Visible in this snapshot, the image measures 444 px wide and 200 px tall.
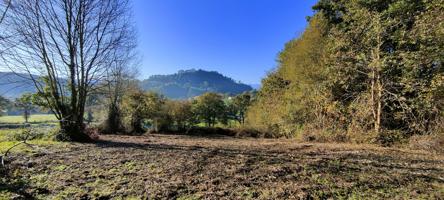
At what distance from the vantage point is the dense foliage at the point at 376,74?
265 inches

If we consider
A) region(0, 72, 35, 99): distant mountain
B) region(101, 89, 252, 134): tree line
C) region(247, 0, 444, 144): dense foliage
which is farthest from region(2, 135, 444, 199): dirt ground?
region(101, 89, 252, 134): tree line

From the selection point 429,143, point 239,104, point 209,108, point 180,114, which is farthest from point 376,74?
point 239,104

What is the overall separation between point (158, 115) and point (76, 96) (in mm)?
10027

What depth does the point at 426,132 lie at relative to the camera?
A: 6.58 m

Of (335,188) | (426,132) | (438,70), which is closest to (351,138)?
(426,132)

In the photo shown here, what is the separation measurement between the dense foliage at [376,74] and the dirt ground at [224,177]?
9.39 feet

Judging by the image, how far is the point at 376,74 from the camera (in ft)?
26.3

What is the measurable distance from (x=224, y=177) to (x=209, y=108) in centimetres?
2141

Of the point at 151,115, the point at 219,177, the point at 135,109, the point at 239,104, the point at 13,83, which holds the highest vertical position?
the point at 239,104

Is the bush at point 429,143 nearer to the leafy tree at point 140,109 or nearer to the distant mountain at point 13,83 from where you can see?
the distant mountain at point 13,83

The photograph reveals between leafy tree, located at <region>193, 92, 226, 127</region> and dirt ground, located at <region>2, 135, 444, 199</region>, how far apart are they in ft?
59.0

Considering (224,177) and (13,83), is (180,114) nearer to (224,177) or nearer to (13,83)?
(13,83)

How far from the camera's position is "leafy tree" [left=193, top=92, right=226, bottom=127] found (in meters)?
23.4

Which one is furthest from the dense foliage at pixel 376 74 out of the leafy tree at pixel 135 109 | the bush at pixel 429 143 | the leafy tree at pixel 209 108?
the leafy tree at pixel 209 108
